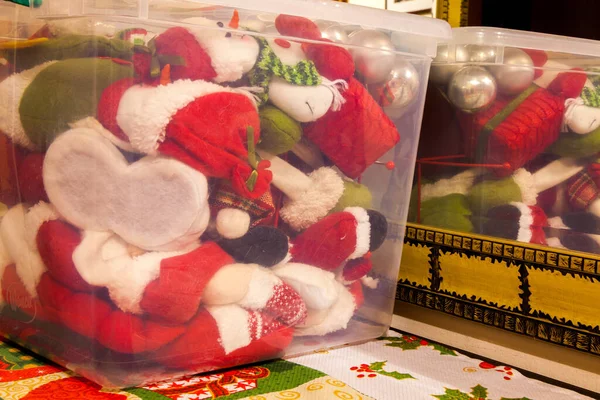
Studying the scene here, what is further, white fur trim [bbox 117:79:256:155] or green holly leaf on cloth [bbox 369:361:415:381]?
green holly leaf on cloth [bbox 369:361:415:381]

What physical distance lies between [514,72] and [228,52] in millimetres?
328

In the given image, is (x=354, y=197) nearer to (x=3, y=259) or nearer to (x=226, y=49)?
(x=226, y=49)

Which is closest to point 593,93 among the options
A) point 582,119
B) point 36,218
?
point 582,119

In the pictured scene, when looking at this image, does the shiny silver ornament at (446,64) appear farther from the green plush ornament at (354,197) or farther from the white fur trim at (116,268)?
the white fur trim at (116,268)

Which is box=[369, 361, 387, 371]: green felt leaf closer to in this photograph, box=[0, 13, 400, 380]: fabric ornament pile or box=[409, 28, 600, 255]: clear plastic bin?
box=[0, 13, 400, 380]: fabric ornament pile

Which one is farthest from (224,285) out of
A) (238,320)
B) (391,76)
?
(391,76)

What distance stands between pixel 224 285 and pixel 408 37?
337mm

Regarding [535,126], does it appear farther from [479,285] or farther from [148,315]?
[148,315]

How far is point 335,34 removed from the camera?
65 centimetres

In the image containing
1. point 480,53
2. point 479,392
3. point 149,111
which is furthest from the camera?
point 480,53

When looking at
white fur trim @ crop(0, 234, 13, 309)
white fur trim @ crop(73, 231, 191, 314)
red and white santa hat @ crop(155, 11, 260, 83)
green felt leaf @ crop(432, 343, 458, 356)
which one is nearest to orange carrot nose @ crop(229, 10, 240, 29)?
red and white santa hat @ crop(155, 11, 260, 83)

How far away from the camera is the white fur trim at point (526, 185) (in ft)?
2.38

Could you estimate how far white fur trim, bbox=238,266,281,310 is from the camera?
61 cm

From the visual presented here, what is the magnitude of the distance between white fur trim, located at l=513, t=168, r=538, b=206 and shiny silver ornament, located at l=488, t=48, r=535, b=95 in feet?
0.29
